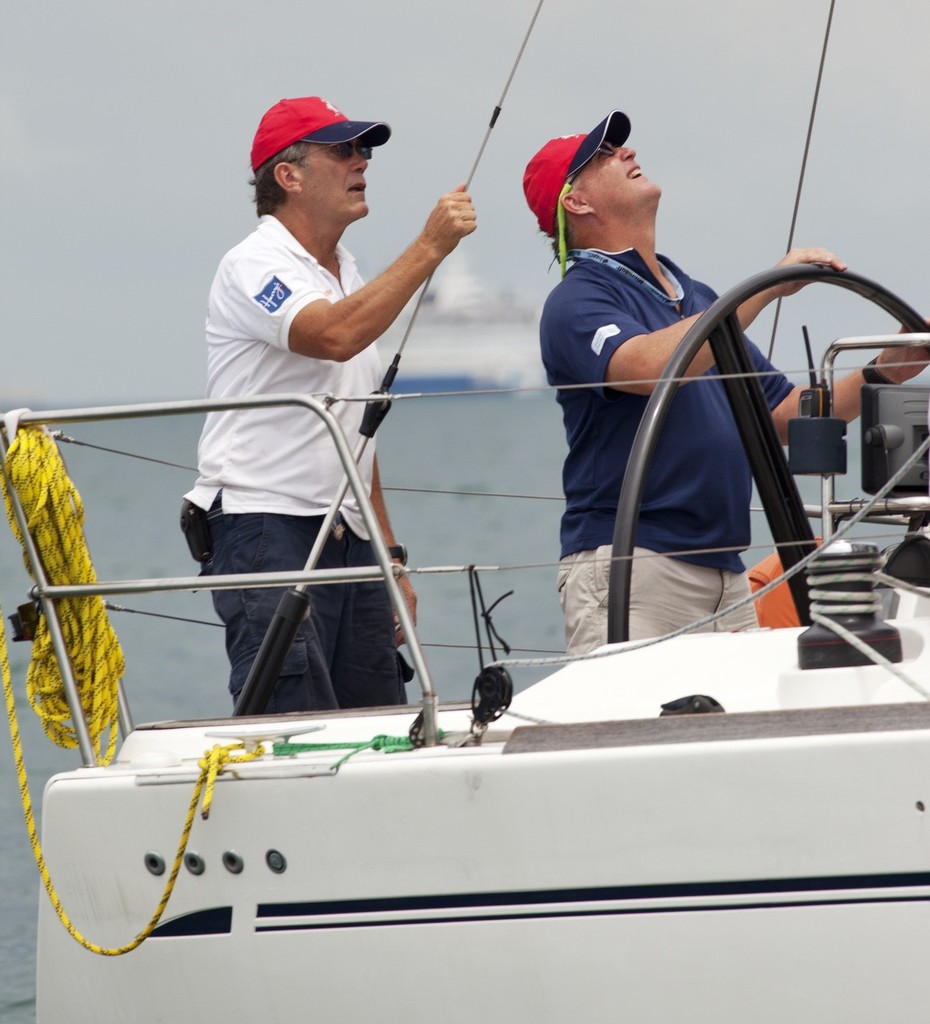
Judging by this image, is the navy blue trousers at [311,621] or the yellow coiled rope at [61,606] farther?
the navy blue trousers at [311,621]

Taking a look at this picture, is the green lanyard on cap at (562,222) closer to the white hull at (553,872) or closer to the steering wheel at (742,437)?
the steering wheel at (742,437)

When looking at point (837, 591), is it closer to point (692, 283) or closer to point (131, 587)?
point (131, 587)

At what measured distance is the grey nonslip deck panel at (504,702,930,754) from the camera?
222 centimetres

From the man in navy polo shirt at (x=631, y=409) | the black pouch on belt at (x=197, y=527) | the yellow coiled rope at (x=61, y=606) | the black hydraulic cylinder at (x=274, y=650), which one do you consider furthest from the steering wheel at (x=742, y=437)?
the black pouch on belt at (x=197, y=527)

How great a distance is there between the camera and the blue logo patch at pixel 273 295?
3391mm

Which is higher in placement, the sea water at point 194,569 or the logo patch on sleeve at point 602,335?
the logo patch on sleeve at point 602,335

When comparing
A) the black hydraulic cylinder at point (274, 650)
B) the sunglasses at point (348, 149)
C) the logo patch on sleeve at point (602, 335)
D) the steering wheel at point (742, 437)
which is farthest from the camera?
the sunglasses at point (348, 149)

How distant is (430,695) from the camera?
245 centimetres

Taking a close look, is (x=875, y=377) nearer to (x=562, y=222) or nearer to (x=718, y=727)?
(x=562, y=222)

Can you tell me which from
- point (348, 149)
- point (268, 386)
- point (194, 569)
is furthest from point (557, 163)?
point (194, 569)

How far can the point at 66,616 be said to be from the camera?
8.98ft

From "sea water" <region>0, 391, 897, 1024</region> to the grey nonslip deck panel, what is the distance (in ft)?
0.83

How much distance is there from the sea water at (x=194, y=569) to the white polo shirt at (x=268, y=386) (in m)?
0.12

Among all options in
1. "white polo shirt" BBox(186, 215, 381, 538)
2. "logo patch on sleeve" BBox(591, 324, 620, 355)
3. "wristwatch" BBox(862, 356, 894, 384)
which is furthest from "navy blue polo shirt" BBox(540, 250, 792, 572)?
"white polo shirt" BBox(186, 215, 381, 538)
